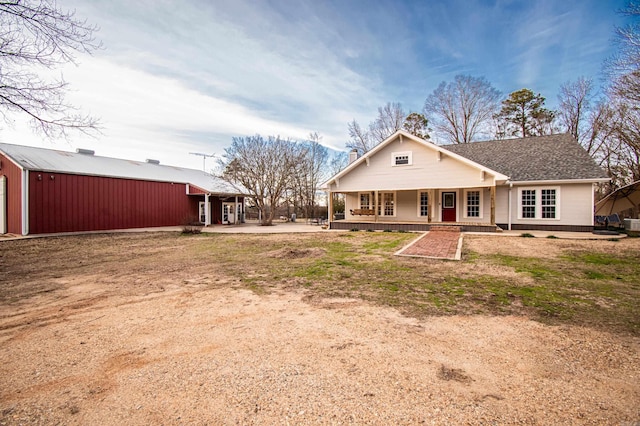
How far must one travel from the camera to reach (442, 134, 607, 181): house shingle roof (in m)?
14.8

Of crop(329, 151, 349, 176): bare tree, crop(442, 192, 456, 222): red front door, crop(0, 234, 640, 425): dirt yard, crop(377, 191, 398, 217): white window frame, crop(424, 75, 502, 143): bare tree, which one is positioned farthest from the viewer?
crop(329, 151, 349, 176): bare tree

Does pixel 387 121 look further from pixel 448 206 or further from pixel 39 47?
pixel 39 47

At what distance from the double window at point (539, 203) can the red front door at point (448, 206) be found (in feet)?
10.6

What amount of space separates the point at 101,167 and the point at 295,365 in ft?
75.5

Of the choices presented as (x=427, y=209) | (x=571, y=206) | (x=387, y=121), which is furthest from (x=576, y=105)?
(x=427, y=209)

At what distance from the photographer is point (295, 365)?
2.80 m

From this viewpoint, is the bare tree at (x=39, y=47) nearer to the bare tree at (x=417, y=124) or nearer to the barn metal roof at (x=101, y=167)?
the barn metal roof at (x=101, y=167)

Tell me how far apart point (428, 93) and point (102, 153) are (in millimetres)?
29806

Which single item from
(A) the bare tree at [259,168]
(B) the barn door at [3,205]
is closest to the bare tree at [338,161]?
(A) the bare tree at [259,168]

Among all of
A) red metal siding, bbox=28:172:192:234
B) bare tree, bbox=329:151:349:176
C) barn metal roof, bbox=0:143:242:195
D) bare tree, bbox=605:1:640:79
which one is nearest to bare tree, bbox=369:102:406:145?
bare tree, bbox=329:151:349:176

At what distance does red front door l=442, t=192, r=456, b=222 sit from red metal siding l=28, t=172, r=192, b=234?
1955 cm

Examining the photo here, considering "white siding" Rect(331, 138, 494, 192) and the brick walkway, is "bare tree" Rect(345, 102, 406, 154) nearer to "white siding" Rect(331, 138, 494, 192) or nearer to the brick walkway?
"white siding" Rect(331, 138, 494, 192)

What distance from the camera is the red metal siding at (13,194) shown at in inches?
A: 631

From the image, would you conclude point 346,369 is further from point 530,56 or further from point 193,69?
point 530,56
